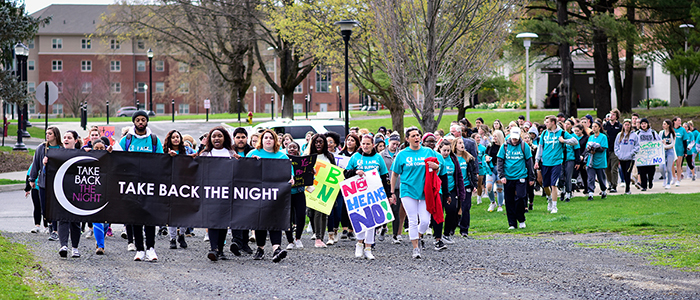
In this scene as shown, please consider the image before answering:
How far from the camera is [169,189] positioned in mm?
9781

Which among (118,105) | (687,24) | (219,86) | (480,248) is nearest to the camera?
(480,248)

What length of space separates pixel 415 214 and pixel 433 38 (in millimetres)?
10206

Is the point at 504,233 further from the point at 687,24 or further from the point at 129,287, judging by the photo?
the point at 687,24

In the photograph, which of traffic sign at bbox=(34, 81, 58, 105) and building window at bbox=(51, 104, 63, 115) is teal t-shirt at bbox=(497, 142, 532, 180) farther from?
building window at bbox=(51, 104, 63, 115)

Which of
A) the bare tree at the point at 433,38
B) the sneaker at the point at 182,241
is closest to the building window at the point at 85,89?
the bare tree at the point at 433,38

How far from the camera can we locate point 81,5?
340 ft

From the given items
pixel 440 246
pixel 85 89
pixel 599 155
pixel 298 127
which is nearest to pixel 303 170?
pixel 440 246

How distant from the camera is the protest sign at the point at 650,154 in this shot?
1898cm

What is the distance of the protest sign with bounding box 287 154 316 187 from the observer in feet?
35.1

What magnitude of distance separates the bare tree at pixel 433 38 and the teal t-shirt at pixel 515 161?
22.4 ft

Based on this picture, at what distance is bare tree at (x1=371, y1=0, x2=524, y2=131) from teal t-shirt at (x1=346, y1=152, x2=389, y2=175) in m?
8.94

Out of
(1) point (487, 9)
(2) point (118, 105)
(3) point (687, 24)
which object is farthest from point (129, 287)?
(2) point (118, 105)

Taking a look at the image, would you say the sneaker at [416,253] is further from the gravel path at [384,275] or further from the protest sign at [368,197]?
the protest sign at [368,197]

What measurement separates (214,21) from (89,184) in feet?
104
